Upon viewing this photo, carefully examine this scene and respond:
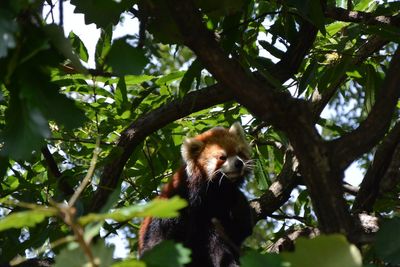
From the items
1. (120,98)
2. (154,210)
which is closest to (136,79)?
(120,98)

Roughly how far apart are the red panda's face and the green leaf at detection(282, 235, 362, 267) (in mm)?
4418

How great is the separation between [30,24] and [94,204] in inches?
84.3

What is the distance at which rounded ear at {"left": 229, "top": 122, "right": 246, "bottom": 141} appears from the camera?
5.57 m

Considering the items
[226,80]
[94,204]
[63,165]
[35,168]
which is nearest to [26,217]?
[226,80]

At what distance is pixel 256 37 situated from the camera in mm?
4535

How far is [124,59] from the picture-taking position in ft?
6.38

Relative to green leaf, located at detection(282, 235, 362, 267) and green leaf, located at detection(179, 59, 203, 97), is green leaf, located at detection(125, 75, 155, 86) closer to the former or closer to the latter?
green leaf, located at detection(179, 59, 203, 97)

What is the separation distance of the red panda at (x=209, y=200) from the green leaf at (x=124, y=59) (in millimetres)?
3159

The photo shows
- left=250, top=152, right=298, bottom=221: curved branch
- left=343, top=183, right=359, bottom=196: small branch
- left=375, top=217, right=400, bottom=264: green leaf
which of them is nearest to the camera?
left=375, top=217, right=400, bottom=264: green leaf

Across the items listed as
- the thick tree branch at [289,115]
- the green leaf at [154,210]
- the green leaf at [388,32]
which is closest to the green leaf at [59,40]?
the thick tree branch at [289,115]

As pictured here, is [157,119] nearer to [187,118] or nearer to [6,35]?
[187,118]

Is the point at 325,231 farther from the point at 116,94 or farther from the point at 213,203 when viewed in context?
the point at 213,203

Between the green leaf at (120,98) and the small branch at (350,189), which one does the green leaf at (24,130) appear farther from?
the small branch at (350,189)

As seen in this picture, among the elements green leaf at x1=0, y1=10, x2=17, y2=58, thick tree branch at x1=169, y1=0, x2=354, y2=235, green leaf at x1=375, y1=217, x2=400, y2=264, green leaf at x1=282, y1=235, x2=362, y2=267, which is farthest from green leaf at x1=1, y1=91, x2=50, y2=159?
green leaf at x1=375, y1=217, x2=400, y2=264
